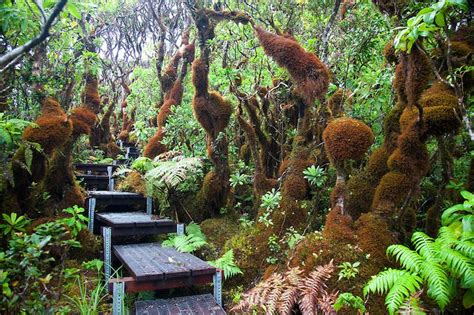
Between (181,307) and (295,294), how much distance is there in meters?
1.40

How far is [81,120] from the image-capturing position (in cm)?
617

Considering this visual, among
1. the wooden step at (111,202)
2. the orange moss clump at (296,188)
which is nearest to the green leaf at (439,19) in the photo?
the orange moss clump at (296,188)

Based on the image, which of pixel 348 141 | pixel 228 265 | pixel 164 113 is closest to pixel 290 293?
pixel 228 265

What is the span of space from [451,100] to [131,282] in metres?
3.95

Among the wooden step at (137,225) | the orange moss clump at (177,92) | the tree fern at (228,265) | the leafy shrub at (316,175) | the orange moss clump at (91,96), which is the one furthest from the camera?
the orange moss clump at (177,92)

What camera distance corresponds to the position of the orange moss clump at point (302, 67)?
4.85 metres

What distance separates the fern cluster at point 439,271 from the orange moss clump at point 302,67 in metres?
2.56

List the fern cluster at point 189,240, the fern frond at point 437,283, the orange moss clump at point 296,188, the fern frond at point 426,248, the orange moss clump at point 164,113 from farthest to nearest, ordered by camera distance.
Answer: the orange moss clump at point 164,113 < the orange moss clump at point 296,188 < the fern cluster at point 189,240 < the fern frond at point 426,248 < the fern frond at point 437,283

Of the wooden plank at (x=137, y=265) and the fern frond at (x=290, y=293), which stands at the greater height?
the fern frond at (x=290, y=293)

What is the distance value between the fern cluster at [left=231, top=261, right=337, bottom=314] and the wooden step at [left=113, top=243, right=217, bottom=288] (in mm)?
923

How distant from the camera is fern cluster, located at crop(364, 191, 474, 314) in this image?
7.94 feet

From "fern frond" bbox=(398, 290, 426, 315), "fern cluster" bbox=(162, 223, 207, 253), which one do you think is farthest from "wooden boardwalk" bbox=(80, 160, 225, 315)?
"fern frond" bbox=(398, 290, 426, 315)

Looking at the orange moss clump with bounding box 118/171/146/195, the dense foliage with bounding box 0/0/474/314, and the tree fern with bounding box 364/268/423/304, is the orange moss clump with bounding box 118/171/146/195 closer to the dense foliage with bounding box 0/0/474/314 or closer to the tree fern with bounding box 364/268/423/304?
the dense foliage with bounding box 0/0/474/314

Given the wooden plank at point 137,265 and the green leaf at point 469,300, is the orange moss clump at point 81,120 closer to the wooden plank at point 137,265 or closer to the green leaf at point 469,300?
the wooden plank at point 137,265
